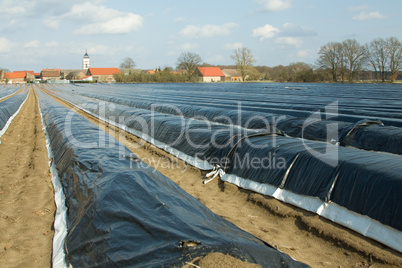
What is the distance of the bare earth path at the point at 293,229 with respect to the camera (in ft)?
12.9

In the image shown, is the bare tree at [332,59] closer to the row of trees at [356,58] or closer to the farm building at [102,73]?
the row of trees at [356,58]

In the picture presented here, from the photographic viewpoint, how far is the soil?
389 centimetres

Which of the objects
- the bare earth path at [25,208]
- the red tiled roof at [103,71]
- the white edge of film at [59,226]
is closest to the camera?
the white edge of film at [59,226]

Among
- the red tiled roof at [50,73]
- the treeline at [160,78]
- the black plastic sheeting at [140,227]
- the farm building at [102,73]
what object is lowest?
the black plastic sheeting at [140,227]

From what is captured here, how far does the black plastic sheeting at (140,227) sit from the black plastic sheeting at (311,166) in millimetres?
1985

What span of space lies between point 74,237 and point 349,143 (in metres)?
6.87

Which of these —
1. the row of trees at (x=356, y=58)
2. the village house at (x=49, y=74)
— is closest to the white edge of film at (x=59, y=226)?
the row of trees at (x=356, y=58)

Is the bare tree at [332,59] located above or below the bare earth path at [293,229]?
above

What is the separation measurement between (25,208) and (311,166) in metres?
5.07

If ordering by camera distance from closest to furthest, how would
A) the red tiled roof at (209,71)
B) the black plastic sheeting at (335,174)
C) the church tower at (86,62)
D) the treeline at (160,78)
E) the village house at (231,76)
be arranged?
the black plastic sheeting at (335,174) → the treeline at (160,78) → the red tiled roof at (209,71) → the village house at (231,76) → the church tower at (86,62)

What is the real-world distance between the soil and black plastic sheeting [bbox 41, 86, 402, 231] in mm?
407

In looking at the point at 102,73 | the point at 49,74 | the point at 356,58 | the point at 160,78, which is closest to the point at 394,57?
the point at 356,58

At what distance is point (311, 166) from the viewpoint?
5.54 meters

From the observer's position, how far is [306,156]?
578 centimetres
